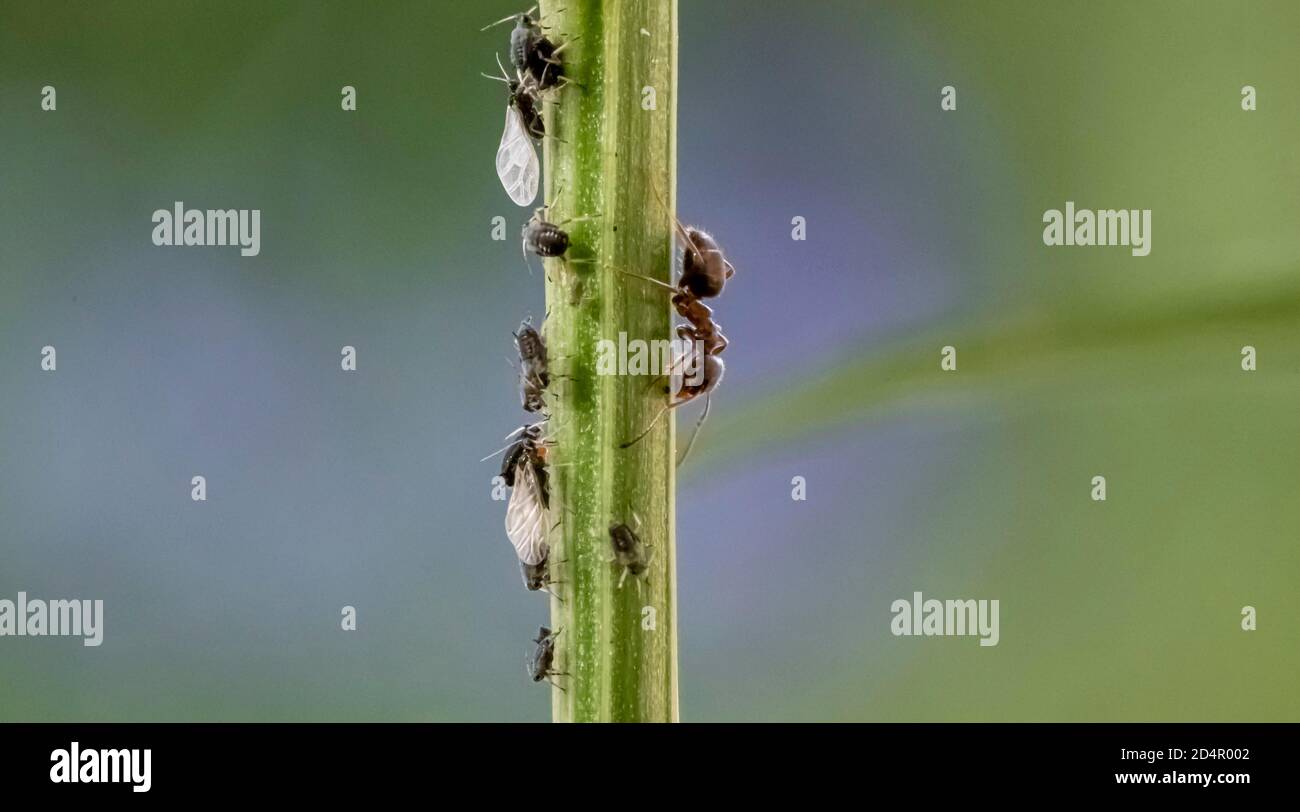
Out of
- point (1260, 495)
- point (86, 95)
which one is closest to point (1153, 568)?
point (1260, 495)

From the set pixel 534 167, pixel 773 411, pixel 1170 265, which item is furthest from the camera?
pixel 1170 265

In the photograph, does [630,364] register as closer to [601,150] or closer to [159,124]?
[601,150]

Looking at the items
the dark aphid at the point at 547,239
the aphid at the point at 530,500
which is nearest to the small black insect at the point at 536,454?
the aphid at the point at 530,500

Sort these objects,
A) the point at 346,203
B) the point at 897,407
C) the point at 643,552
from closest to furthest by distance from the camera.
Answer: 1. the point at 643,552
2. the point at 897,407
3. the point at 346,203

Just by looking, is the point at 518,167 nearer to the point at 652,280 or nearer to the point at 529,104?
the point at 529,104

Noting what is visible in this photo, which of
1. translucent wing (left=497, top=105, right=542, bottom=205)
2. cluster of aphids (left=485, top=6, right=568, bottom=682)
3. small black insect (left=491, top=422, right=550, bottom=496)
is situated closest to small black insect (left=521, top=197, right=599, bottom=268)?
cluster of aphids (left=485, top=6, right=568, bottom=682)

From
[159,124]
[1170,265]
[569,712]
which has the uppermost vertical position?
[159,124]
